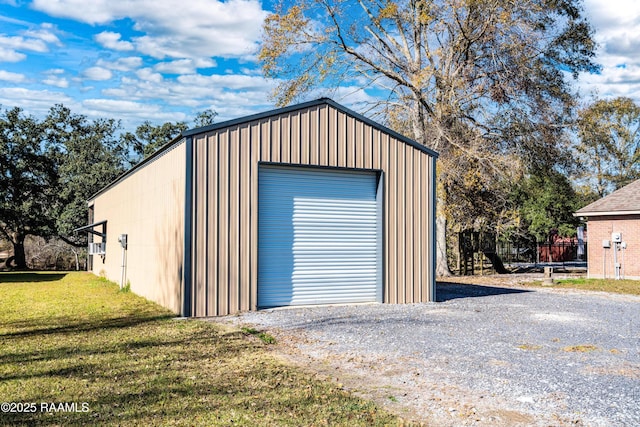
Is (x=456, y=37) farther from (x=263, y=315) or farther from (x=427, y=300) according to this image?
(x=263, y=315)

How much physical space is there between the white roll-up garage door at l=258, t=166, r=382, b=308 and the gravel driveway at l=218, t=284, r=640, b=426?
1.74 feet

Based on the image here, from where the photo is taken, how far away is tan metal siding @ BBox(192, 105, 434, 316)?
30.6ft

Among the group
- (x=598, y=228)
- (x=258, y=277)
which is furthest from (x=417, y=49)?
(x=258, y=277)

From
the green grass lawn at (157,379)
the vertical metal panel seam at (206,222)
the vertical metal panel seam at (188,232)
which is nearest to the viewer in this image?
the green grass lawn at (157,379)

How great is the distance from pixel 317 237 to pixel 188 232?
264cm

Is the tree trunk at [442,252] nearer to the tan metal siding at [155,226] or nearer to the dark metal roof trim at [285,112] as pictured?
the dark metal roof trim at [285,112]

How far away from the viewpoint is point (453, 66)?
68.3 feet

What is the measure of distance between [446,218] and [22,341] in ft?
51.1

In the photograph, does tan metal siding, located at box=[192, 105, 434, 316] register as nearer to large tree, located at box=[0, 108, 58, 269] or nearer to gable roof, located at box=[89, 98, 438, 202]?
gable roof, located at box=[89, 98, 438, 202]

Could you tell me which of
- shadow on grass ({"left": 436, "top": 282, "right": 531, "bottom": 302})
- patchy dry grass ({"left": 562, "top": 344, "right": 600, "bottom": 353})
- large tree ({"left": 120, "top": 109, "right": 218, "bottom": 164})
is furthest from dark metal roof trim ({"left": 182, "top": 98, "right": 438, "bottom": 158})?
large tree ({"left": 120, "top": 109, "right": 218, "bottom": 164})

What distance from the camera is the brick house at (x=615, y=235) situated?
19047 millimetres

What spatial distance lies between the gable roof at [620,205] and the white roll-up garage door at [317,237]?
12.2 m

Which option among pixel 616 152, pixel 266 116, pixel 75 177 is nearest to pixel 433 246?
pixel 266 116

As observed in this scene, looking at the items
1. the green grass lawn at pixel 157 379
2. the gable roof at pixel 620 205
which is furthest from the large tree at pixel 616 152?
the green grass lawn at pixel 157 379
